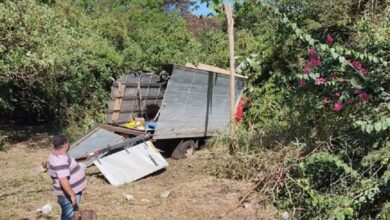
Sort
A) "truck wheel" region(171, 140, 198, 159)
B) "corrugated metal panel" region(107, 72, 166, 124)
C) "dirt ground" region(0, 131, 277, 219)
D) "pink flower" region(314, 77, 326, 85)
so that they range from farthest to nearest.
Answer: "corrugated metal panel" region(107, 72, 166, 124)
"truck wheel" region(171, 140, 198, 159)
"dirt ground" region(0, 131, 277, 219)
"pink flower" region(314, 77, 326, 85)

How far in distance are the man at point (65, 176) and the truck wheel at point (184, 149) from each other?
18.3ft

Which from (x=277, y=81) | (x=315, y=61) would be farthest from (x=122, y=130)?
(x=315, y=61)

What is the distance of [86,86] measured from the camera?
14.7 metres

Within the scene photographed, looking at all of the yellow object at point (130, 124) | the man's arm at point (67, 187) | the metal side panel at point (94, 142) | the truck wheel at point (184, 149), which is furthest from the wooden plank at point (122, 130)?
the man's arm at point (67, 187)

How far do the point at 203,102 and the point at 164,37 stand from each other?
551 cm

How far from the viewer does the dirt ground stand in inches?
289

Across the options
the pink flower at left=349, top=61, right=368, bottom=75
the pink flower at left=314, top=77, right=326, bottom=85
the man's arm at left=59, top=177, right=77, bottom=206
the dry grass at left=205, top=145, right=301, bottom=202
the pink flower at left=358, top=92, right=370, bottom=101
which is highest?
the pink flower at left=349, top=61, right=368, bottom=75

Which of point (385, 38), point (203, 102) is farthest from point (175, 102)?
point (385, 38)

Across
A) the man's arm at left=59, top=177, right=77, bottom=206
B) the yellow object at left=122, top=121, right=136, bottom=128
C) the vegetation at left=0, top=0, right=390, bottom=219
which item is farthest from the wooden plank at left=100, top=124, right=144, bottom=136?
the man's arm at left=59, top=177, right=77, bottom=206

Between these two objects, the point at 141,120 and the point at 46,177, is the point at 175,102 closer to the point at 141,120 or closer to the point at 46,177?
the point at 141,120

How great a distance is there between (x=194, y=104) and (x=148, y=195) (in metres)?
3.24

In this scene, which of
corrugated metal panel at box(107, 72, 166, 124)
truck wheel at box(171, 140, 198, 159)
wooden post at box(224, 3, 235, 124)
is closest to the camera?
wooden post at box(224, 3, 235, 124)

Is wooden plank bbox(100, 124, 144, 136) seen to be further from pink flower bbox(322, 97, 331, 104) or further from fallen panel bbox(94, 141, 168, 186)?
pink flower bbox(322, 97, 331, 104)

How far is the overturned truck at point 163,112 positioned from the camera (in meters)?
10.1
